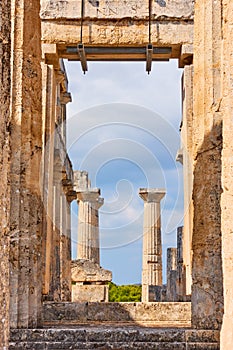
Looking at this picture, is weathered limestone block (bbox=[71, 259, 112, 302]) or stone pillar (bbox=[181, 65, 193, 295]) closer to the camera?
stone pillar (bbox=[181, 65, 193, 295])

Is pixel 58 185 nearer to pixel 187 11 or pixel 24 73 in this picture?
pixel 187 11

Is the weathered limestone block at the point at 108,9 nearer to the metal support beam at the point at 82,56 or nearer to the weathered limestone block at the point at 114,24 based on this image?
the weathered limestone block at the point at 114,24

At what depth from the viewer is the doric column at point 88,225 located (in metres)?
24.7

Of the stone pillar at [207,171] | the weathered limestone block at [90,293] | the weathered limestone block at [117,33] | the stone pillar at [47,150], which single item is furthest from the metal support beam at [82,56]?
the weathered limestone block at [90,293]

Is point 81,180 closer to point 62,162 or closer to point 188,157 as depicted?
point 62,162

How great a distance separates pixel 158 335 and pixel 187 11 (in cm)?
733

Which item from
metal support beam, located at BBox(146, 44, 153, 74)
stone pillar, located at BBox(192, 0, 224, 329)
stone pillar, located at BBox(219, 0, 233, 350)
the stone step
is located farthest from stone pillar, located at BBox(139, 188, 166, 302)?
stone pillar, located at BBox(219, 0, 233, 350)

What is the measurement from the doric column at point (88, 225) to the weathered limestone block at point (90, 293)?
658 cm

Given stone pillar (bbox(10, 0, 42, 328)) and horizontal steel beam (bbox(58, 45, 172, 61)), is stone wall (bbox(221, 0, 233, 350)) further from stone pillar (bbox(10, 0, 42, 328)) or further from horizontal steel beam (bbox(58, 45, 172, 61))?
horizontal steel beam (bbox(58, 45, 172, 61))

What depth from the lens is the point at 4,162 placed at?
616 centimetres

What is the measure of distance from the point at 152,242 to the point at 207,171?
50.7 feet

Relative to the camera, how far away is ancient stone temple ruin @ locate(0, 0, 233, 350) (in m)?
6.67

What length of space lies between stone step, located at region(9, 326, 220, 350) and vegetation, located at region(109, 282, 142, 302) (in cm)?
2499

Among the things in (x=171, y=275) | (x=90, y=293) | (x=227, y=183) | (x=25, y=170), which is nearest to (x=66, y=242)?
(x=171, y=275)
